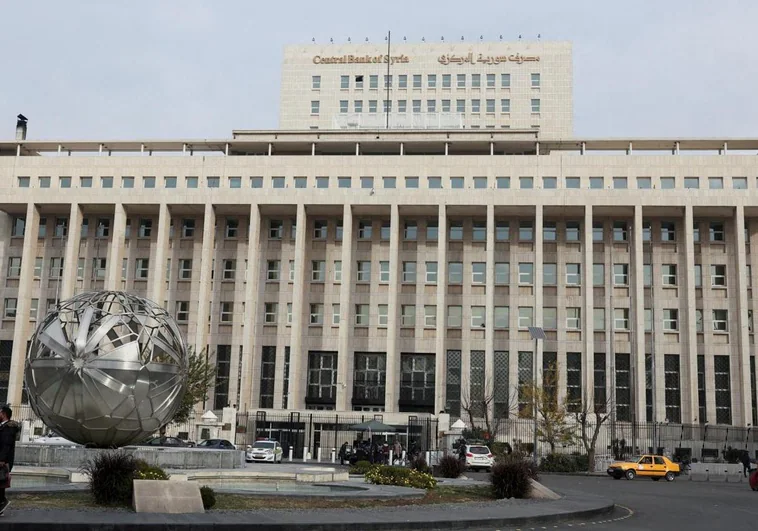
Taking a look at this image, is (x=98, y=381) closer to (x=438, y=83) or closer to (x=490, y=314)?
(x=490, y=314)

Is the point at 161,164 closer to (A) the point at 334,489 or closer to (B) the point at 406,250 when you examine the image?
(B) the point at 406,250

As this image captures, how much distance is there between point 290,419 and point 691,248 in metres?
30.7

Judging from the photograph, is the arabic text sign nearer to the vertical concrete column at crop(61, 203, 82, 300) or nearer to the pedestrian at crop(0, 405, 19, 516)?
the vertical concrete column at crop(61, 203, 82, 300)

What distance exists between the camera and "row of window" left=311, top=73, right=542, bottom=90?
80562 mm

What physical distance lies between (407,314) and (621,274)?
53.3ft

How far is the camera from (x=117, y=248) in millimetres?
61938

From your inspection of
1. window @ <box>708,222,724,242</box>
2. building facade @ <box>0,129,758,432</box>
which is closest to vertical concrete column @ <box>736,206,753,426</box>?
building facade @ <box>0,129,758,432</box>

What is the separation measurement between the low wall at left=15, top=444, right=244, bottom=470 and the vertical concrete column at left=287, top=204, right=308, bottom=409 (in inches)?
1328

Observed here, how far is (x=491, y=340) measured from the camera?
59.0 meters

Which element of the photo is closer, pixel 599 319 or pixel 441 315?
pixel 441 315

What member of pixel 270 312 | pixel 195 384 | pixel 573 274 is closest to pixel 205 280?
pixel 270 312

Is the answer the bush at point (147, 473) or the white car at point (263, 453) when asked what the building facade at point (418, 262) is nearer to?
the white car at point (263, 453)

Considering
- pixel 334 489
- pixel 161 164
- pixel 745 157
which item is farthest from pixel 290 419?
pixel 745 157

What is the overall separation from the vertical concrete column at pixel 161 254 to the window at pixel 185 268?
6.87ft
